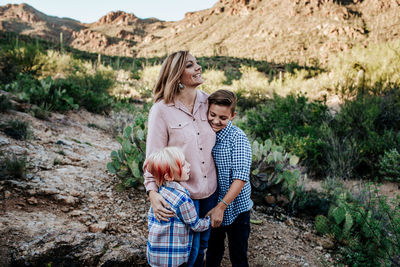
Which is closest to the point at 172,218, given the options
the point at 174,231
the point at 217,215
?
the point at 174,231

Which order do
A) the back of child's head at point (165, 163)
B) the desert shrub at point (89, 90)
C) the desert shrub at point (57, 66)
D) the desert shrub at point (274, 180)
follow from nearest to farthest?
the back of child's head at point (165, 163)
the desert shrub at point (274, 180)
the desert shrub at point (89, 90)
the desert shrub at point (57, 66)

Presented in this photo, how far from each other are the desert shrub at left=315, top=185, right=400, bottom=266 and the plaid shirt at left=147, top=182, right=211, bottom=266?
143cm

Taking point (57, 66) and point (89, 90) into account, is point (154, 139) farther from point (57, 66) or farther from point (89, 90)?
point (57, 66)

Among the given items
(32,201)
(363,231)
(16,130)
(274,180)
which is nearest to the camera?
(32,201)

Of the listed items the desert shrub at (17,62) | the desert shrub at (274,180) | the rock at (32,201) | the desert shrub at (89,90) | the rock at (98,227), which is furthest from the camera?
the desert shrub at (17,62)

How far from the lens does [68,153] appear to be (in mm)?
3787

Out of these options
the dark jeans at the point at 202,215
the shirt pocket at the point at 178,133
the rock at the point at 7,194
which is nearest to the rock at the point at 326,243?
the dark jeans at the point at 202,215

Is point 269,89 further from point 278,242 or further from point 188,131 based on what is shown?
point 188,131

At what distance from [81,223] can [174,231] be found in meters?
1.18

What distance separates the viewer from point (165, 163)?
5.06ft

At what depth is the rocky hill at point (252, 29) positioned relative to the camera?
77.2 feet

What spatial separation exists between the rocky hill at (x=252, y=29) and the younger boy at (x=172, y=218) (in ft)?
42.4

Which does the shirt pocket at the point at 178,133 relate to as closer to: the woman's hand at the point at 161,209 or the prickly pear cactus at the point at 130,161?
the woman's hand at the point at 161,209

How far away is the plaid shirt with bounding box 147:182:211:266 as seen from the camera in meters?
1.55
